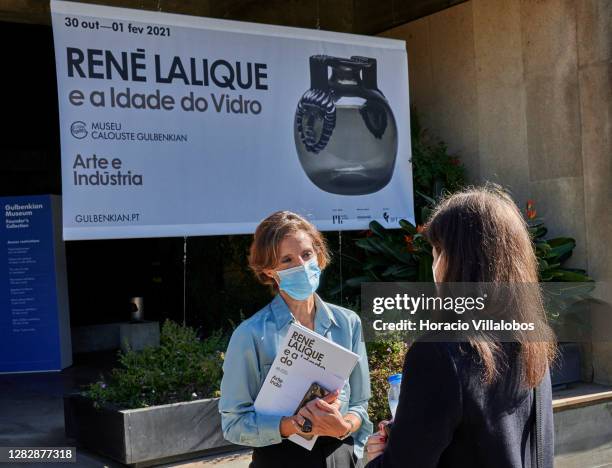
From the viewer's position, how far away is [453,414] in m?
1.76

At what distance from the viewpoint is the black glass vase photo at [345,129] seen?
650cm

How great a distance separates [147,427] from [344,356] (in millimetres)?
2378

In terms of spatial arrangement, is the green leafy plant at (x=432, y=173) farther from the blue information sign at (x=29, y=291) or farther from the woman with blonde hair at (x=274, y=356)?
the woman with blonde hair at (x=274, y=356)

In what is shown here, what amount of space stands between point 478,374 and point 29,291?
756 cm

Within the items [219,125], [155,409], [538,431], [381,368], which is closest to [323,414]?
[538,431]

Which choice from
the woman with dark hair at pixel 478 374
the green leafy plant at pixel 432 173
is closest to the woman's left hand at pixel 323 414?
the woman with dark hair at pixel 478 374

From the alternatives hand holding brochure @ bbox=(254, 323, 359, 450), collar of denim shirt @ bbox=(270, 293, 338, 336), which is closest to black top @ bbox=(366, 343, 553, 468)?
hand holding brochure @ bbox=(254, 323, 359, 450)

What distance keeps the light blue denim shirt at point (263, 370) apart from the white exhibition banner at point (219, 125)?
2885 mm

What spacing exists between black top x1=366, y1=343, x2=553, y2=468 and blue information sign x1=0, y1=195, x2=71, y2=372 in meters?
7.26

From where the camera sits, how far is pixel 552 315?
6379mm

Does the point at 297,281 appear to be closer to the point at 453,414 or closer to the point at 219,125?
the point at 453,414

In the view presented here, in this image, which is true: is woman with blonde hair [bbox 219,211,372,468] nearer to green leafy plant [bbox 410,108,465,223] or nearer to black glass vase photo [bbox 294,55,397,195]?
black glass vase photo [bbox 294,55,397,195]

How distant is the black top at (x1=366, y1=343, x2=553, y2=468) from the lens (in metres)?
1.76

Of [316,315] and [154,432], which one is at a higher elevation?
[316,315]
